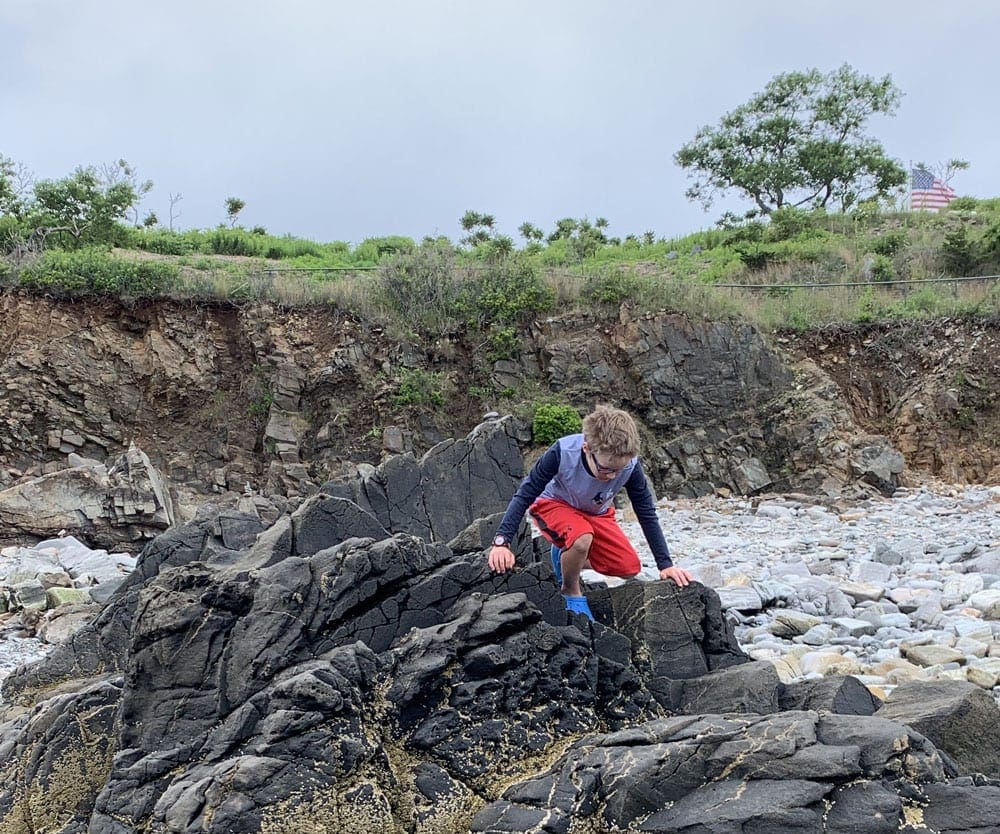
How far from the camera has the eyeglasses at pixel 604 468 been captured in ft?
15.7

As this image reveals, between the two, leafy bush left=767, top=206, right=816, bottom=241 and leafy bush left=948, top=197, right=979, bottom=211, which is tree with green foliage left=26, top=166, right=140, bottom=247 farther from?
leafy bush left=948, top=197, right=979, bottom=211

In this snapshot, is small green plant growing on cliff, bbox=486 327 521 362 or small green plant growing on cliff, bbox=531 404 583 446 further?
small green plant growing on cliff, bbox=486 327 521 362

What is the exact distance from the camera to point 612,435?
4.60 meters

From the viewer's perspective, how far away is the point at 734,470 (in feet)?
59.3

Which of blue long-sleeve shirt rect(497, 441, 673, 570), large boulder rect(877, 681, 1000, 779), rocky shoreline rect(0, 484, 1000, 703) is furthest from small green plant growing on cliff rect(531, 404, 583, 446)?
large boulder rect(877, 681, 1000, 779)

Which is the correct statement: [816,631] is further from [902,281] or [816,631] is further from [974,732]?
[902,281]

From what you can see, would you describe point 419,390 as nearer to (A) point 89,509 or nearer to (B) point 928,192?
(A) point 89,509

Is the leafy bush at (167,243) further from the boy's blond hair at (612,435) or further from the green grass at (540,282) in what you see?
the boy's blond hair at (612,435)

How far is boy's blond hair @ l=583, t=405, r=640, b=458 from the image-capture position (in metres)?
4.59

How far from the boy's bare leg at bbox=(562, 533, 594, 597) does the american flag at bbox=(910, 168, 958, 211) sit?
29432 mm

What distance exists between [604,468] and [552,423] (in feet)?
41.7

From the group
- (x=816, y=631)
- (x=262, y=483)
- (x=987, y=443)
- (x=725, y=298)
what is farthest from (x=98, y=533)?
(x=987, y=443)

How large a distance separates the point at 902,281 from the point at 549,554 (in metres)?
18.3

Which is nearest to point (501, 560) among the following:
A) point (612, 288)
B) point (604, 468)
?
point (604, 468)
